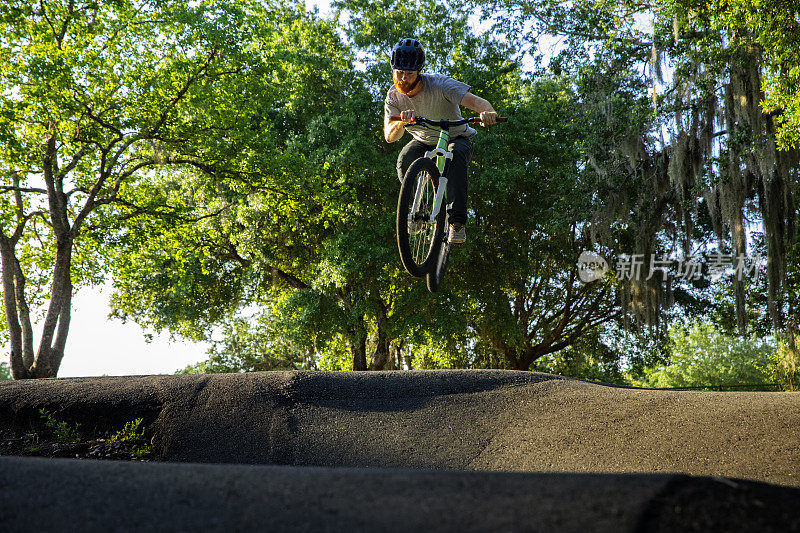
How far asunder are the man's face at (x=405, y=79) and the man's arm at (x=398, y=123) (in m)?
0.20

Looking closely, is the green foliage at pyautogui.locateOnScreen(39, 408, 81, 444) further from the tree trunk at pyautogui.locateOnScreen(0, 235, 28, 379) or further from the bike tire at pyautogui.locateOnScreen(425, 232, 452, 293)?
the tree trunk at pyautogui.locateOnScreen(0, 235, 28, 379)

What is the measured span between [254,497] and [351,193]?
39.0 ft

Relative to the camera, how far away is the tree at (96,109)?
10.6m

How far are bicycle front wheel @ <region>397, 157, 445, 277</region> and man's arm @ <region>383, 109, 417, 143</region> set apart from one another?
358 millimetres

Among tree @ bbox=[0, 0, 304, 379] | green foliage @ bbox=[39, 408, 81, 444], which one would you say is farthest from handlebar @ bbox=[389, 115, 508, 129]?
tree @ bbox=[0, 0, 304, 379]

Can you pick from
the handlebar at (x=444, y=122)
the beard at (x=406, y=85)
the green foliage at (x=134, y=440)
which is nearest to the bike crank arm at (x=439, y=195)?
the handlebar at (x=444, y=122)

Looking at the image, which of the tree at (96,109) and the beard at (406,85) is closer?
the beard at (406,85)

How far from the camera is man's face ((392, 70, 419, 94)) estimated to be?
499cm

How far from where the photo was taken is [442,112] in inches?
210

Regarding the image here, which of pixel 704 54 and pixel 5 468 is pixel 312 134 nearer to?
pixel 704 54

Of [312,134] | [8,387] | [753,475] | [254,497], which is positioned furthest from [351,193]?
[254,497]

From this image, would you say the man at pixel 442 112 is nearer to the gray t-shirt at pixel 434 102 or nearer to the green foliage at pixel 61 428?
the gray t-shirt at pixel 434 102

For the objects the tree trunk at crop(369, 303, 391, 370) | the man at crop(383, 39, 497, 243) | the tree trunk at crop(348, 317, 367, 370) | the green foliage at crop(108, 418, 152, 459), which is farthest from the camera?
the tree trunk at crop(369, 303, 391, 370)

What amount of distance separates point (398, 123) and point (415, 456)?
297 cm
